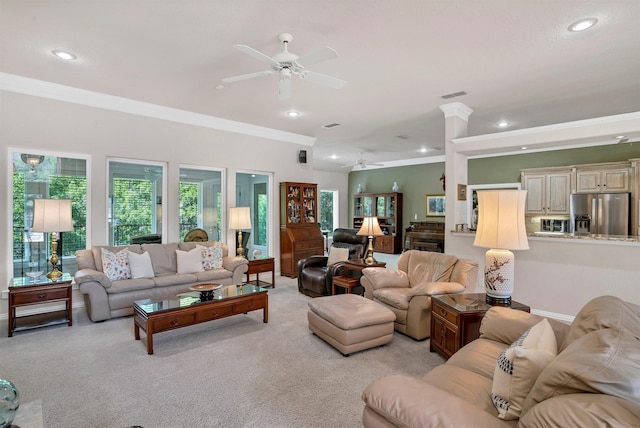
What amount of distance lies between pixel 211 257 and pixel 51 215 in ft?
6.45

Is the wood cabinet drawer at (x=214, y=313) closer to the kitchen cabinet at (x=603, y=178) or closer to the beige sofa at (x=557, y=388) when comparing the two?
the beige sofa at (x=557, y=388)

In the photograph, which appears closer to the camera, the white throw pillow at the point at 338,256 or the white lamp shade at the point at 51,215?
the white lamp shade at the point at 51,215

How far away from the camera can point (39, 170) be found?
4.22 metres

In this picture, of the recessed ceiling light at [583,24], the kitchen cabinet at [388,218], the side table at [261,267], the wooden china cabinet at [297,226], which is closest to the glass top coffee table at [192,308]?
the side table at [261,267]

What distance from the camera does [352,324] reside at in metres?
2.95

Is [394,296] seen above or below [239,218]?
below

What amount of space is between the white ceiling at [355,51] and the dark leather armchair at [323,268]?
88.6 inches

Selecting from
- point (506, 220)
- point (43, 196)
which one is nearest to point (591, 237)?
point (506, 220)

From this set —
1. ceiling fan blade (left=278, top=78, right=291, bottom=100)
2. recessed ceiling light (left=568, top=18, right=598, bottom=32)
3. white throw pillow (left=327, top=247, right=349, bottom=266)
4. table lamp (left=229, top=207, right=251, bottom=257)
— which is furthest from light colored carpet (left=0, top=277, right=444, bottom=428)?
recessed ceiling light (left=568, top=18, right=598, bottom=32)

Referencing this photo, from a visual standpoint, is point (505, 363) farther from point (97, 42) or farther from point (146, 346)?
point (97, 42)

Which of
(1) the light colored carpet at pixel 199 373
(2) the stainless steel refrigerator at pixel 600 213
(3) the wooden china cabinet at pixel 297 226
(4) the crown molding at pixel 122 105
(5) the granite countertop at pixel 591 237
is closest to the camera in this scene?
(1) the light colored carpet at pixel 199 373

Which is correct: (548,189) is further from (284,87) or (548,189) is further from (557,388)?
(557,388)

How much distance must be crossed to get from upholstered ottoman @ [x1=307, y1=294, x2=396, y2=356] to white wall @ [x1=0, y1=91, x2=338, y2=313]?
319cm

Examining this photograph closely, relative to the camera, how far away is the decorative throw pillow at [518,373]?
1.32m
